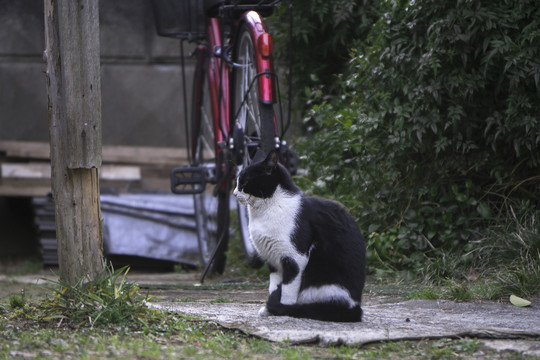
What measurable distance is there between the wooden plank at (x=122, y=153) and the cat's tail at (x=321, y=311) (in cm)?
468

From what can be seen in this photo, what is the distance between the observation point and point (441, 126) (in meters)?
4.18

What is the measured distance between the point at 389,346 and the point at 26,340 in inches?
49.7

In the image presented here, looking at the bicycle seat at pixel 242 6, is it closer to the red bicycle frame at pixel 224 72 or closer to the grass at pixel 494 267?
the red bicycle frame at pixel 224 72

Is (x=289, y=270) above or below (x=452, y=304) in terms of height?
above

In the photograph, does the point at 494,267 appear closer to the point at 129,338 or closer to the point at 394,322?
the point at 394,322

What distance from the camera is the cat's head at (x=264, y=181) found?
304cm

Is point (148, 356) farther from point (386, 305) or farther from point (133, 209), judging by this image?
point (133, 209)

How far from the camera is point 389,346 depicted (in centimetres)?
256

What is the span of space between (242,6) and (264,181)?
165 cm

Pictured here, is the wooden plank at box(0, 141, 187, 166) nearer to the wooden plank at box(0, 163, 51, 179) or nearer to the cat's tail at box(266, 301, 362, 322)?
the wooden plank at box(0, 163, 51, 179)

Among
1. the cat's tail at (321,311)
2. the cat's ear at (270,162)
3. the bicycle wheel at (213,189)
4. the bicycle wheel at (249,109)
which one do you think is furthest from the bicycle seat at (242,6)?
the cat's tail at (321,311)

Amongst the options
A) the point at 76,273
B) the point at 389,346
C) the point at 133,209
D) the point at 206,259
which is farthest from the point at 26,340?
the point at 133,209

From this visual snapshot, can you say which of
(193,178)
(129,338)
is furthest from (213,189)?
(129,338)

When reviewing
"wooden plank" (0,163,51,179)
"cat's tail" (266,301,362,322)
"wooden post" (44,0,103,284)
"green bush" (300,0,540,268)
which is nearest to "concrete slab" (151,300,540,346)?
"cat's tail" (266,301,362,322)
